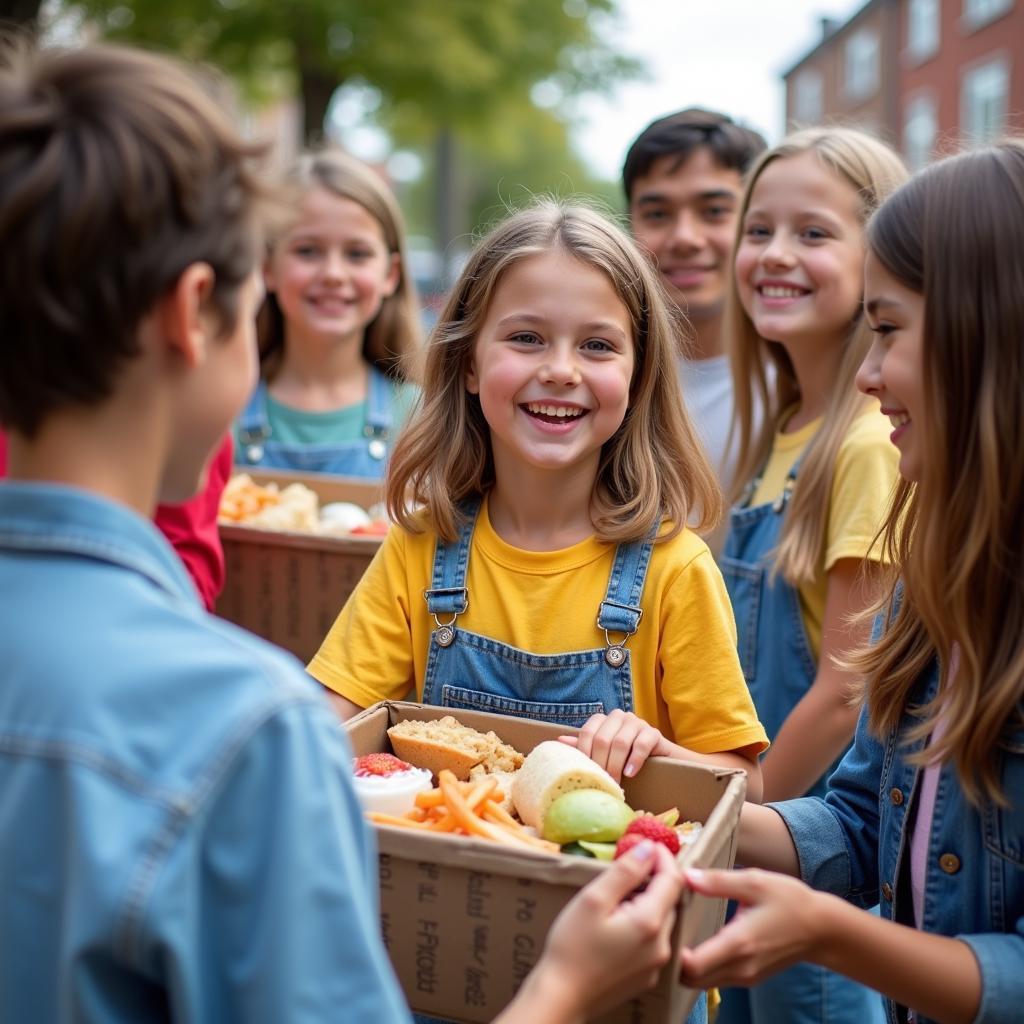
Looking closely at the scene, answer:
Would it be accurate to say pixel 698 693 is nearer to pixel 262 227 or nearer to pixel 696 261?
pixel 262 227

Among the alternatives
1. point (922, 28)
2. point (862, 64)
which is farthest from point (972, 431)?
point (862, 64)

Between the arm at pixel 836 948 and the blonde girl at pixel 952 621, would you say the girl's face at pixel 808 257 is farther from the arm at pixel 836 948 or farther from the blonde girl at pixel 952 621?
the arm at pixel 836 948

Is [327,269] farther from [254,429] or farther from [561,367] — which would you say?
[561,367]

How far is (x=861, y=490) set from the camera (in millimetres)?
2756

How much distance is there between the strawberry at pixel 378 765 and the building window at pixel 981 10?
25.9 meters

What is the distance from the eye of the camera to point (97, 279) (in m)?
1.12

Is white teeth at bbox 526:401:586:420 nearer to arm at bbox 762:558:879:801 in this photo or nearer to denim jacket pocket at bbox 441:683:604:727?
denim jacket pocket at bbox 441:683:604:727

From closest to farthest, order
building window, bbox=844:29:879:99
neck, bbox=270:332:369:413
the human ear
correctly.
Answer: the human ear → neck, bbox=270:332:369:413 → building window, bbox=844:29:879:99

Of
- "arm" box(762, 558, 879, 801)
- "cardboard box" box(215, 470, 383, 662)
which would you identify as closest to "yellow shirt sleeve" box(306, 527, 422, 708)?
"cardboard box" box(215, 470, 383, 662)

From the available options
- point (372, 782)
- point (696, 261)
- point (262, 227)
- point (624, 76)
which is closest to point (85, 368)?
point (262, 227)

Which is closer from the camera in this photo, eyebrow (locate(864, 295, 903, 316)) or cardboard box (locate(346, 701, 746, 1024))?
cardboard box (locate(346, 701, 746, 1024))

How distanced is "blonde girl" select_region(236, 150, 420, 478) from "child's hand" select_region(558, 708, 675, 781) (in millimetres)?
2238

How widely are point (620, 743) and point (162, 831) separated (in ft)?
3.33

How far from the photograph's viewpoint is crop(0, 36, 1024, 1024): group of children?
107 cm
